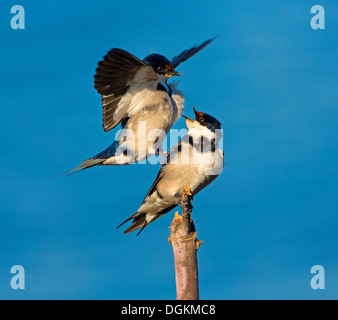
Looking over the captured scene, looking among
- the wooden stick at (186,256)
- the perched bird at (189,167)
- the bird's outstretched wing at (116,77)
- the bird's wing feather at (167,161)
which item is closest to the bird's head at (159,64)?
the bird's outstretched wing at (116,77)

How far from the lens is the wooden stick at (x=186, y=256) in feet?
32.7

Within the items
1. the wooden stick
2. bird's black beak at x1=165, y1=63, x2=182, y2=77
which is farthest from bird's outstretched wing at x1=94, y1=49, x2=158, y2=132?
the wooden stick

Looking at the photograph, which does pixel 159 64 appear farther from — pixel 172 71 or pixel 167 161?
pixel 167 161

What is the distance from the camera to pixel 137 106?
1130cm

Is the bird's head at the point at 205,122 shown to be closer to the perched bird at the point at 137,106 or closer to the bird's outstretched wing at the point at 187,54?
the perched bird at the point at 137,106

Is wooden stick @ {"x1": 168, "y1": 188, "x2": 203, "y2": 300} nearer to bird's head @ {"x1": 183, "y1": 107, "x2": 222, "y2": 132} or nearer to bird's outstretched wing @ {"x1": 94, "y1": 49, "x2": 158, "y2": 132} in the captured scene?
bird's head @ {"x1": 183, "y1": 107, "x2": 222, "y2": 132}

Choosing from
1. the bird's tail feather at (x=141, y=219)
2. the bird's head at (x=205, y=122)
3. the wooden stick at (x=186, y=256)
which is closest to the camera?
the wooden stick at (x=186, y=256)

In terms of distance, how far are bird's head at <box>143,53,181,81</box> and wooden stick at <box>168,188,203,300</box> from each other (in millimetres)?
2563

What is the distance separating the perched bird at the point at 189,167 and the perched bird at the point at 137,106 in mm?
472

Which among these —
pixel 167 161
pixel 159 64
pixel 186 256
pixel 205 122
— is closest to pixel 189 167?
pixel 167 161

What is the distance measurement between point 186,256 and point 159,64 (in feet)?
11.3
